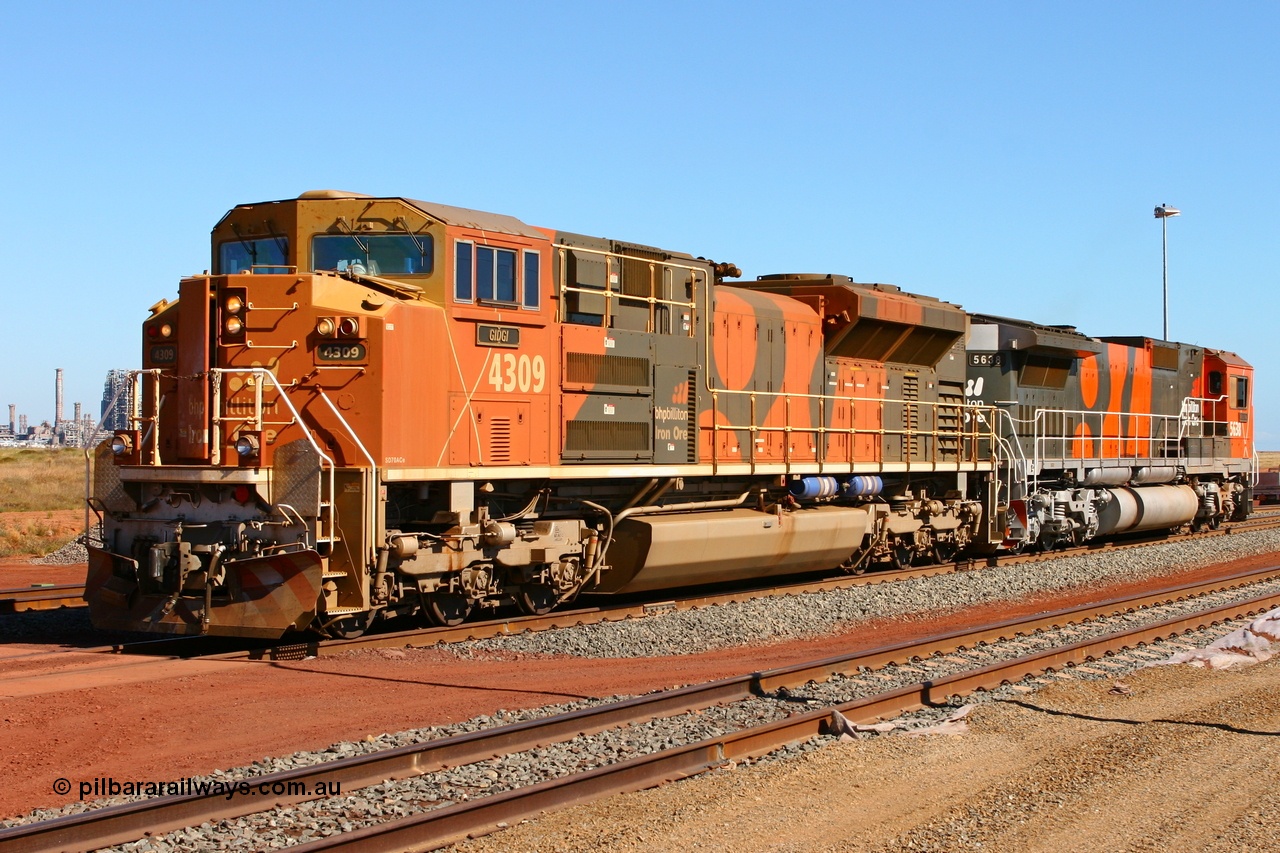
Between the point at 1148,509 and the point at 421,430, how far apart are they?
17870 millimetres

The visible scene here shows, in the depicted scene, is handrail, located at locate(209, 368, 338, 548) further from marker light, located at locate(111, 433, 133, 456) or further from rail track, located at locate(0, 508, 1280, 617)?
rail track, located at locate(0, 508, 1280, 617)

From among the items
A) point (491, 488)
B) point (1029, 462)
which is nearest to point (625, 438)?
point (491, 488)

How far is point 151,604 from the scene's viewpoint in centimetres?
1062

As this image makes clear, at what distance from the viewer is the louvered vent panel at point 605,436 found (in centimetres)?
1268

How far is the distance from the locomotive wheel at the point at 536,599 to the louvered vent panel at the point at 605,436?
1.55 m

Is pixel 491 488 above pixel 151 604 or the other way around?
above

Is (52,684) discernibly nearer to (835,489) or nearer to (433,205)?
(433,205)

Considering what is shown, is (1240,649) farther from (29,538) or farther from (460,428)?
(29,538)

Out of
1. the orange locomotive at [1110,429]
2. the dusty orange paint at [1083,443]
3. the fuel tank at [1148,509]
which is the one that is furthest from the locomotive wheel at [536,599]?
the fuel tank at [1148,509]

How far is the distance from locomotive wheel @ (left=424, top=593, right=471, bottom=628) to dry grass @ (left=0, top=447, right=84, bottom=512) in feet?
68.9

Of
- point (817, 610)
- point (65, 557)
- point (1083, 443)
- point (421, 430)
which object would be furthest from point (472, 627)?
point (1083, 443)

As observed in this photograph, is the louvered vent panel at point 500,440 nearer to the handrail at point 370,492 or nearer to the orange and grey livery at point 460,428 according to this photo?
the orange and grey livery at point 460,428

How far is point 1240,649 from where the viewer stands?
37.3 ft

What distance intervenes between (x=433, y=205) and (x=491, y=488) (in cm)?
271
